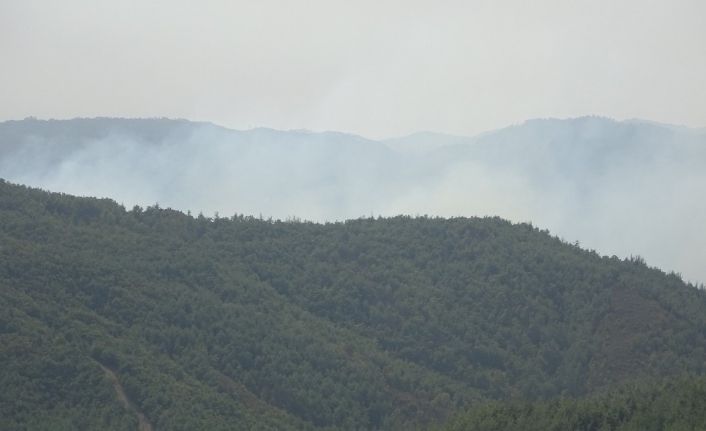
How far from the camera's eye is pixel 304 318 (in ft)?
313

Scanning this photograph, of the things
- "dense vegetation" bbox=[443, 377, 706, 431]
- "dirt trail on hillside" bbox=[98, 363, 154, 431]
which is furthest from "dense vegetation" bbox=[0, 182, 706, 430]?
"dense vegetation" bbox=[443, 377, 706, 431]

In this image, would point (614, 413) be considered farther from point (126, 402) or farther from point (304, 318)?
point (304, 318)

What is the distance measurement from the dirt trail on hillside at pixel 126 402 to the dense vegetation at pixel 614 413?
1725 centimetres

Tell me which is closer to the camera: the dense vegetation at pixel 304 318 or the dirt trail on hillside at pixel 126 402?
the dirt trail on hillside at pixel 126 402

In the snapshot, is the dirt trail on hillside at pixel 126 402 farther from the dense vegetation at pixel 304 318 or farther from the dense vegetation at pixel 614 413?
the dense vegetation at pixel 614 413

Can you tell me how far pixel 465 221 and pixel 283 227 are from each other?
1522 cm

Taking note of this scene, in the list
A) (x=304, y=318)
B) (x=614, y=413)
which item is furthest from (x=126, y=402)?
(x=614, y=413)

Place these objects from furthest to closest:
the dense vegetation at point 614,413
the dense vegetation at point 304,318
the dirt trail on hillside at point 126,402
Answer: the dense vegetation at point 304,318
the dirt trail on hillside at point 126,402
the dense vegetation at point 614,413

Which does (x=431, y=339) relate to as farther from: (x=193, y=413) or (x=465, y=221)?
(x=193, y=413)

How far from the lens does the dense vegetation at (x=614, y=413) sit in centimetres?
5978

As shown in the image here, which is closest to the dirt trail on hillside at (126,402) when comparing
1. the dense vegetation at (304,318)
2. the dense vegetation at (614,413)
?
the dense vegetation at (304,318)

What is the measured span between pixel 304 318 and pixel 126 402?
21861 mm

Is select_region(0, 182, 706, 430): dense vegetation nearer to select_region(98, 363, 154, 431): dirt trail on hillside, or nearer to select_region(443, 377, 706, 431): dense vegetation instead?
select_region(98, 363, 154, 431): dirt trail on hillside

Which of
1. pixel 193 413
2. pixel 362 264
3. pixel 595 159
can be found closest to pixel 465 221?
pixel 362 264
